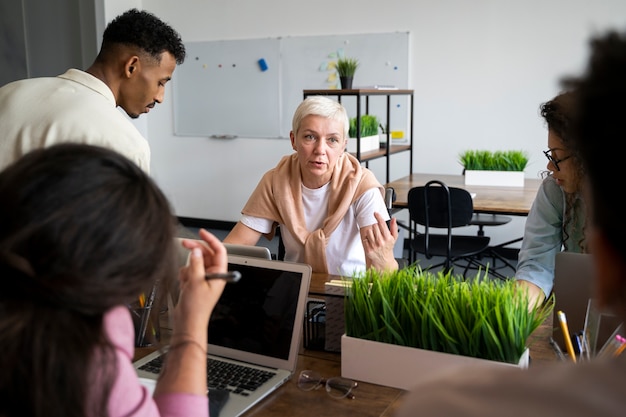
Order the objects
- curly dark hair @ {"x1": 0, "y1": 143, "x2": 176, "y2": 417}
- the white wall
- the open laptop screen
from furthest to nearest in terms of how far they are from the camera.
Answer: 1. the white wall
2. the open laptop screen
3. curly dark hair @ {"x1": 0, "y1": 143, "x2": 176, "y2": 417}

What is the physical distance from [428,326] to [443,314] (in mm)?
42

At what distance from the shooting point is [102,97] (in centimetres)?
206

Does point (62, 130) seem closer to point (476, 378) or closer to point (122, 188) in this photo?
point (122, 188)

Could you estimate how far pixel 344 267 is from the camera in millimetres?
2459

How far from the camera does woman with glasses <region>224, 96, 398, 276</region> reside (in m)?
2.41

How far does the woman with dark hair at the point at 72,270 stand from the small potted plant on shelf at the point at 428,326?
0.69m

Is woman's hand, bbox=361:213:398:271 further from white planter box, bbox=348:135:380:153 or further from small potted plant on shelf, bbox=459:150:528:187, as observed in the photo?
small potted plant on shelf, bbox=459:150:528:187

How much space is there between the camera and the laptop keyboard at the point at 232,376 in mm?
1405

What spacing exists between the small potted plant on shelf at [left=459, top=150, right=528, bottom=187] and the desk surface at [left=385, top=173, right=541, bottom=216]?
72 millimetres

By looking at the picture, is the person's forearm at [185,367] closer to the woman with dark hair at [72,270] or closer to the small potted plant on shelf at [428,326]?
the woman with dark hair at [72,270]

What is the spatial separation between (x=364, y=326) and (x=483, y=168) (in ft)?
11.2

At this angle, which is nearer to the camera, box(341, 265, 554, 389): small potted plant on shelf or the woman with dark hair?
the woman with dark hair

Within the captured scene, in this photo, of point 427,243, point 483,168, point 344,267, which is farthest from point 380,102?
point 344,267

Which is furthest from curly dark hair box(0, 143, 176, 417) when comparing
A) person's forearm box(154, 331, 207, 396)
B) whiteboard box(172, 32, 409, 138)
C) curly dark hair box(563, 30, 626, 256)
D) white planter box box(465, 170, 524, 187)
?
whiteboard box(172, 32, 409, 138)
